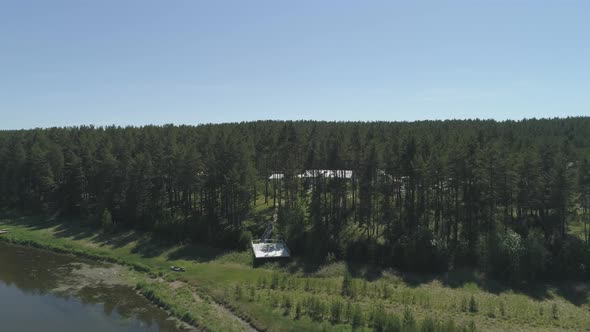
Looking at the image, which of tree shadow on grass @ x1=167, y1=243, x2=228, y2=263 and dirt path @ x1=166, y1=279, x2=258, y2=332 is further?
tree shadow on grass @ x1=167, y1=243, x2=228, y2=263

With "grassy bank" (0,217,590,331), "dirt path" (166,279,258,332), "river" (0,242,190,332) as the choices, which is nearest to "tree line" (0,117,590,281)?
"grassy bank" (0,217,590,331)

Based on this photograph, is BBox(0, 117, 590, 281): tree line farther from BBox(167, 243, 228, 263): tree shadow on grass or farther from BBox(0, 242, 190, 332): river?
BBox(0, 242, 190, 332): river

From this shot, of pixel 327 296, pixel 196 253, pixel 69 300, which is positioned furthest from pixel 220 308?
pixel 196 253

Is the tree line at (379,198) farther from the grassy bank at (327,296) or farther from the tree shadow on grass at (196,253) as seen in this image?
the grassy bank at (327,296)

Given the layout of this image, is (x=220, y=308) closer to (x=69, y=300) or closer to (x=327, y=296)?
(x=327, y=296)

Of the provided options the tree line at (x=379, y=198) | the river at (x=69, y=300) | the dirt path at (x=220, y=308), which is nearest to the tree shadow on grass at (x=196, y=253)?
the tree line at (x=379, y=198)
